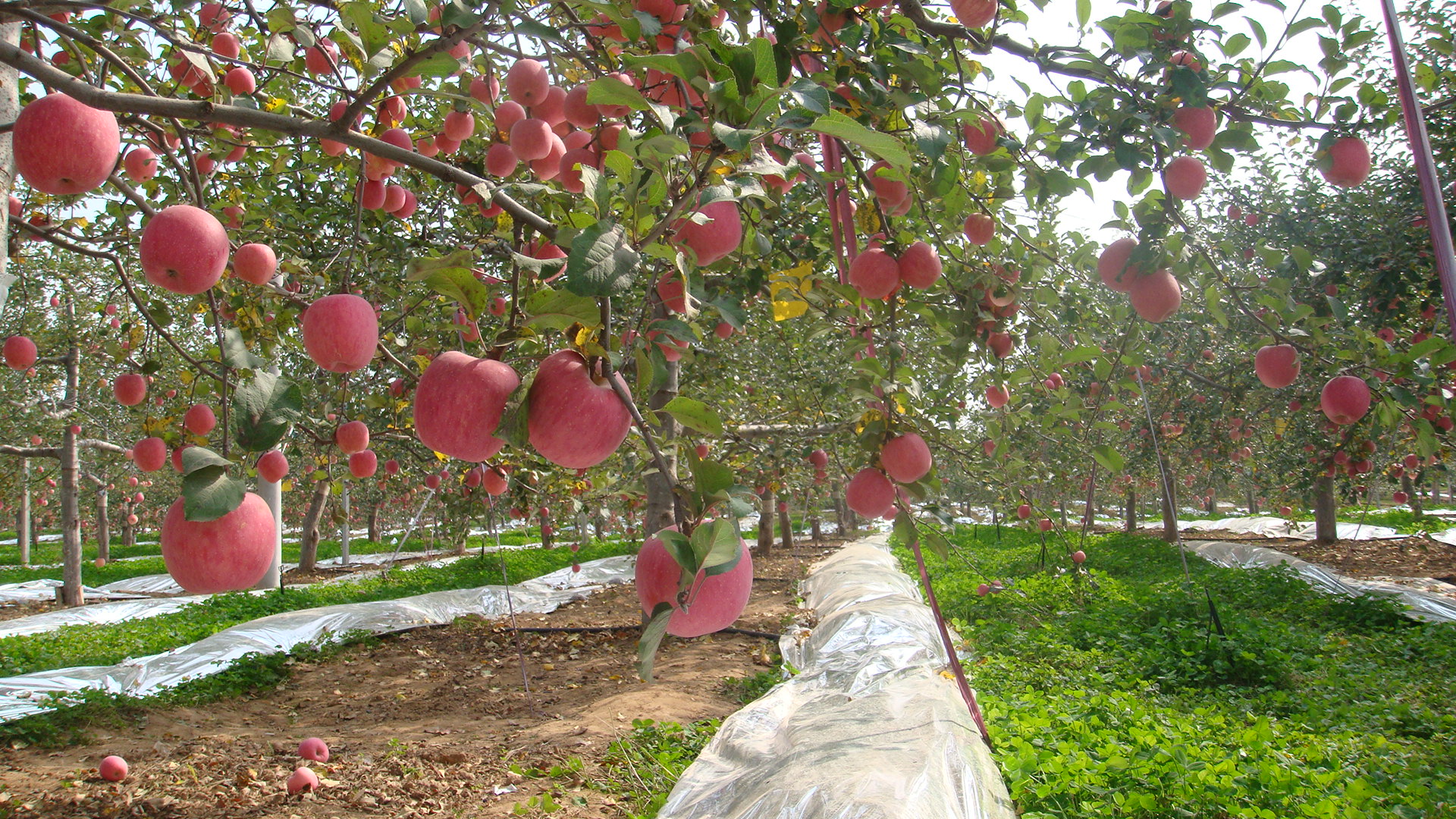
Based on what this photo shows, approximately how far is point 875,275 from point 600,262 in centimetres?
99

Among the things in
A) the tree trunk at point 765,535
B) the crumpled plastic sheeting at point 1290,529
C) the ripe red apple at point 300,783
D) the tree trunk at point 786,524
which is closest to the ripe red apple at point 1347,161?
the ripe red apple at point 300,783

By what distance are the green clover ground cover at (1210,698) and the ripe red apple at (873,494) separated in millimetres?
656

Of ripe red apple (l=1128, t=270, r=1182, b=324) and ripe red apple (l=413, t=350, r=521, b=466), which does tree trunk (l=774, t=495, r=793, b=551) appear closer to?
ripe red apple (l=1128, t=270, r=1182, b=324)

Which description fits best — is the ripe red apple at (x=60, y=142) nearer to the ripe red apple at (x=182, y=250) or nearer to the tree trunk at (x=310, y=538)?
the ripe red apple at (x=182, y=250)

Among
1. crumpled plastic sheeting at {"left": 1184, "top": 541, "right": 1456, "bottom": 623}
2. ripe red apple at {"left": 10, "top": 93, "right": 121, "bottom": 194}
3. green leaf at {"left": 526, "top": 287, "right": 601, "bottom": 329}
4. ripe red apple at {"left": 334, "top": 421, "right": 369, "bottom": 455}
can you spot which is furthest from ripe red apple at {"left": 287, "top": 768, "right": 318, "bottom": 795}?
crumpled plastic sheeting at {"left": 1184, "top": 541, "right": 1456, "bottom": 623}

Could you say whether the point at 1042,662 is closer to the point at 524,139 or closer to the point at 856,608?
the point at 856,608

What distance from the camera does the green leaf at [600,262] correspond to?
65 cm

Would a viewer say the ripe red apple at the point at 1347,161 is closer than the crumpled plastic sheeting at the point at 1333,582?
Yes

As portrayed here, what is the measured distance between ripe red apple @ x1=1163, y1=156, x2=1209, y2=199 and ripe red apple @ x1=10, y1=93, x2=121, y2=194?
6.88 ft

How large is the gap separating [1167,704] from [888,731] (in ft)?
7.76

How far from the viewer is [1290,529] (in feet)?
39.7

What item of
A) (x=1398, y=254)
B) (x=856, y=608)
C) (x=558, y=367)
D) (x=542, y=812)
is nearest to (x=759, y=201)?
(x=558, y=367)

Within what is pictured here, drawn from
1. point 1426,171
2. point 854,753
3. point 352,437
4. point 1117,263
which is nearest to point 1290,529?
point 854,753

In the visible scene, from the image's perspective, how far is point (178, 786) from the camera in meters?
3.37
